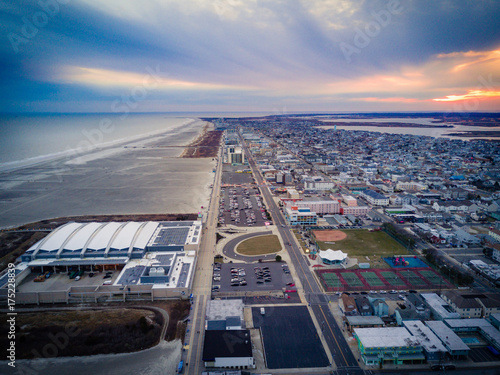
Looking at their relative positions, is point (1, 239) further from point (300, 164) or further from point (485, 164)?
point (485, 164)

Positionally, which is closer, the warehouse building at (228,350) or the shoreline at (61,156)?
the warehouse building at (228,350)

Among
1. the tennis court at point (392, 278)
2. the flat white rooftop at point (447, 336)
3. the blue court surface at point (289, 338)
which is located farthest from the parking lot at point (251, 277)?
the flat white rooftop at point (447, 336)

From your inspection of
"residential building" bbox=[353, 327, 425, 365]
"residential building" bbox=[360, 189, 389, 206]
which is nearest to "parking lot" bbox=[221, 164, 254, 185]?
"residential building" bbox=[360, 189, 389, 206]

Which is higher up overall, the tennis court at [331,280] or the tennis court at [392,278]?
the tennis court at [392,278]

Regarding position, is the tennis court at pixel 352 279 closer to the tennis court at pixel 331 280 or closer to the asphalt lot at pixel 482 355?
the tennis court at pixel 331 280

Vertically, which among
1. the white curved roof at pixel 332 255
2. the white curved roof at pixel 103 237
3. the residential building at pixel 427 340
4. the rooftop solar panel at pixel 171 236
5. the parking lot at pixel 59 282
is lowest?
the parking lot at pixel 59 282

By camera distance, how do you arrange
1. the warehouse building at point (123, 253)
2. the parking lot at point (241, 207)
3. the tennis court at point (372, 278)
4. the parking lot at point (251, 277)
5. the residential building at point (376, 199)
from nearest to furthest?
the parking lot at point (251, 277), the warehouse building at point (123, 253), the tennis court at point (372, 278), the parking lot at point (241, 207), the residential building at point (376, 199)

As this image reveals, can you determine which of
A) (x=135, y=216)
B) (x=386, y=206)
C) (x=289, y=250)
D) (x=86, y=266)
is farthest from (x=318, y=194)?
(x=86, y=266)
